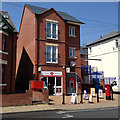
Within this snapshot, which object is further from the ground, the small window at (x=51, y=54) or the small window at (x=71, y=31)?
the small window at (x=71, y=31)

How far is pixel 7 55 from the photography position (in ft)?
50.2

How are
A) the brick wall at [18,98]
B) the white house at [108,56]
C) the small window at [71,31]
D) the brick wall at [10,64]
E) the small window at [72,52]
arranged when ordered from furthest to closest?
1. the white house at [108,56]
2. the small window at [71,31]
3. the small window at [72,52]
4. the brick wall at [10,64]
5. the brick wall at [18,98]

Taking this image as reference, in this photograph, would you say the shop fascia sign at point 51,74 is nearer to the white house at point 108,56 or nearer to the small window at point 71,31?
the small window at point 71,31

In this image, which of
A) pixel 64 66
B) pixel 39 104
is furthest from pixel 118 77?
pixel 39 104

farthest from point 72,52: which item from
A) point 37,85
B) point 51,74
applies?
point 37,85

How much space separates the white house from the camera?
25312mm

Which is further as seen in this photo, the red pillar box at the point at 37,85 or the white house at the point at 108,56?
the white house at the point at 108,56

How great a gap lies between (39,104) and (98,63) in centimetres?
2006

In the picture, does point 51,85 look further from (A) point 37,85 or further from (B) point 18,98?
(B) point 18,98

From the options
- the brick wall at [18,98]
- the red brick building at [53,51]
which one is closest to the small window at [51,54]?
the red brick building at [53,51]

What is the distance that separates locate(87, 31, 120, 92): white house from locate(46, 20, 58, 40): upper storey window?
11.1 metres

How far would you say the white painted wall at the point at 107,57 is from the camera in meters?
25.8

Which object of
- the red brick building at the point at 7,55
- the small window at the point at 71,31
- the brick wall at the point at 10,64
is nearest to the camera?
the red brick building at the point at 7,55

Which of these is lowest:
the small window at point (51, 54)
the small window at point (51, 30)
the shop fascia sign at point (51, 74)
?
the shop fascia sign at point (51, 74)
